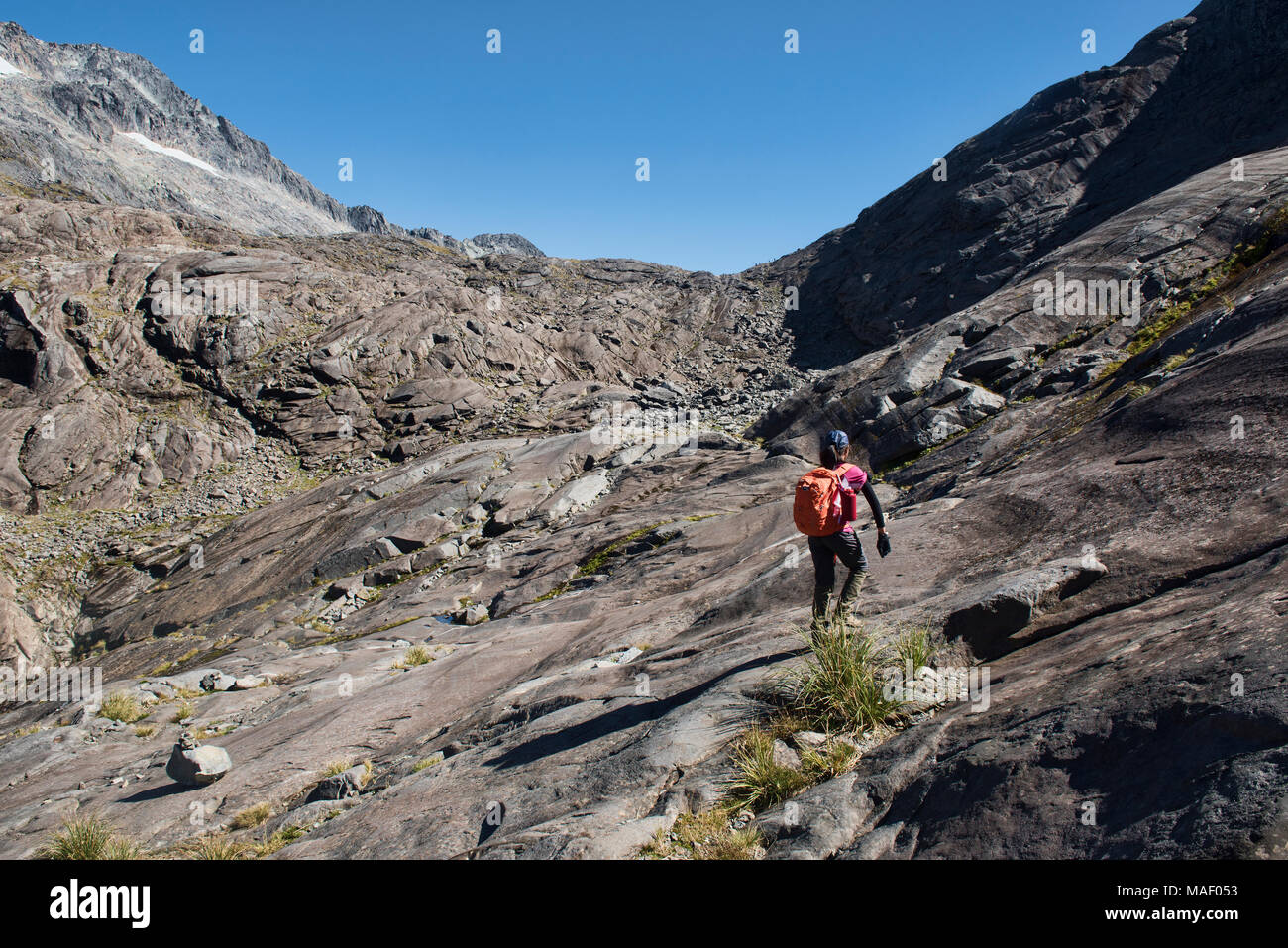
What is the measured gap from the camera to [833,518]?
25.3ft

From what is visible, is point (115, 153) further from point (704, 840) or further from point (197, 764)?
point (704, 840)

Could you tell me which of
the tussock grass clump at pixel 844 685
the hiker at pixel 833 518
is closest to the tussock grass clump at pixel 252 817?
the tussock grass clump at pixel 844 685

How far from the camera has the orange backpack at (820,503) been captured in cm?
768

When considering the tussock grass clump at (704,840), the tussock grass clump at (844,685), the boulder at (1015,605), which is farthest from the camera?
the boulder at (1015,605)

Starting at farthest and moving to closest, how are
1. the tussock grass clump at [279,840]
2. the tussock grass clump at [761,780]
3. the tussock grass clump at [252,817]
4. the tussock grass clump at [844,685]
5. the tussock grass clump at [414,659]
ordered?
the tussock grass clump at [414,659], the tussock grass clump at [252,817], the tussock grass clump at [279,840], the tussock grass clump at [844,685], the tussock grass clump at [761,780]

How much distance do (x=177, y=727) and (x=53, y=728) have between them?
3.01 m

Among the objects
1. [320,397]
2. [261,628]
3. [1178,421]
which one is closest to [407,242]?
A: [320,397]

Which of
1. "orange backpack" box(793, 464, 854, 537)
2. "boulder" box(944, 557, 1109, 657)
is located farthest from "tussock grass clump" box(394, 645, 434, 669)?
"boulder" box(944, 557, 1109, 657)

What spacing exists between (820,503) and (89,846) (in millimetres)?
9306

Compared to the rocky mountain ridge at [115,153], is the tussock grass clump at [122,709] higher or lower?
lower

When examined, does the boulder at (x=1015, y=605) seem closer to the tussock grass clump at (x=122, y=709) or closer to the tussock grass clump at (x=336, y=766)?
the tussock grass clump at (x=336, y=766)

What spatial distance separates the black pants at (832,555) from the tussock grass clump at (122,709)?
16.0 metres
